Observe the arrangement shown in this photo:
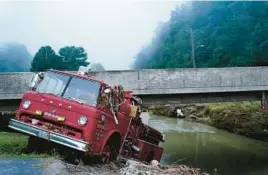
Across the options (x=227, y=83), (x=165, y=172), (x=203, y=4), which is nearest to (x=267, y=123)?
(x=227, y=83)

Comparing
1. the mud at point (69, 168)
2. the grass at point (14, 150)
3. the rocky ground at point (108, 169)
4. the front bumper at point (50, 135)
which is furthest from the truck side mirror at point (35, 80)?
the rocky ground at point (108, 169)

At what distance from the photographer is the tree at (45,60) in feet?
204

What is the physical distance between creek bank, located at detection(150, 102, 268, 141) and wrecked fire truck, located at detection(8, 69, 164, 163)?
15.5 metres

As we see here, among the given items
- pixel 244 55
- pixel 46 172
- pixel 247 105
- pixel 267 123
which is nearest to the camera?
pixel 46 172

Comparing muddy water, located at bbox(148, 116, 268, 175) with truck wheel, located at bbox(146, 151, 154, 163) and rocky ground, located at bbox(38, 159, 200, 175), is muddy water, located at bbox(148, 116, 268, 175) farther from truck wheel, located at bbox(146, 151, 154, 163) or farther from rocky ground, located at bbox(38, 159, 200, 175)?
rocky ground, located at bbox(38, 159, 200, 175)

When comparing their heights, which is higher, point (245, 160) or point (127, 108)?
point (127, 108)

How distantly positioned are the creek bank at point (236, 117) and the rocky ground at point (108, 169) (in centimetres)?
1493

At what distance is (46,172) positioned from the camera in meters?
8.24

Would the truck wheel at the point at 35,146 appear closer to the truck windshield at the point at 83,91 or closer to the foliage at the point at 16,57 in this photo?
the truck windshield at the point at 83,91

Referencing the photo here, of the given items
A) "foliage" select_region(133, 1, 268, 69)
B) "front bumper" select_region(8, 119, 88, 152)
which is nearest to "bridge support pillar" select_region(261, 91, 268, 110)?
"front bumper" select_region(8, 119, 88, 152)

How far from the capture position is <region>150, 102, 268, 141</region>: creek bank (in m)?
27.3

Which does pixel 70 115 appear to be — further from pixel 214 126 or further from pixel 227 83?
pixel 214 126

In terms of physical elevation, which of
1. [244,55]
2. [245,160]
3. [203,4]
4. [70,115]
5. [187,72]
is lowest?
[245,160]

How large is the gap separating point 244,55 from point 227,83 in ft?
145
